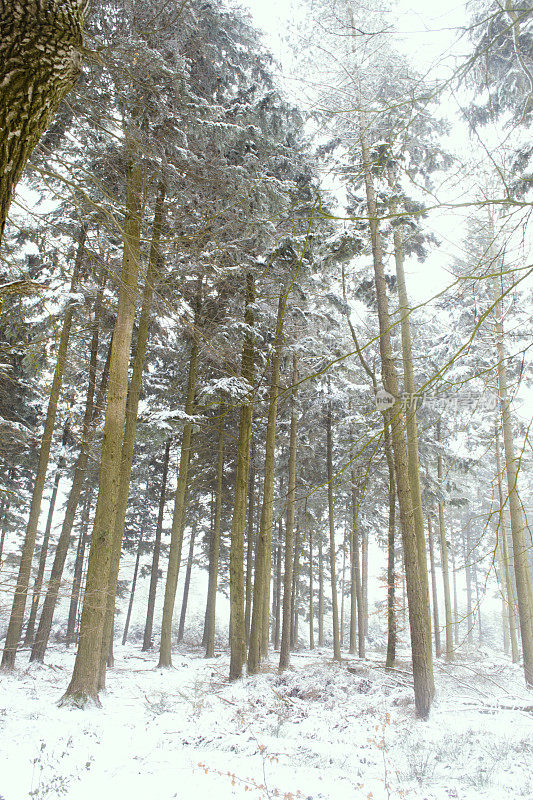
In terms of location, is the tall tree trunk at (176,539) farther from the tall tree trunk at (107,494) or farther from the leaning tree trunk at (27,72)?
the leaning tree trunk at (27,72)

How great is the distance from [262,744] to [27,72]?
22.2ft

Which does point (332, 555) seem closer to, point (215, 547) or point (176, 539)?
point (215, 547)

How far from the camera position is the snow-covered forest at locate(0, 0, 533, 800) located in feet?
6.79

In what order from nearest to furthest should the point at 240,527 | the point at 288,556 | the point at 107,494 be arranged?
the point at 107,494
the point at 240,527
the point at 288,556

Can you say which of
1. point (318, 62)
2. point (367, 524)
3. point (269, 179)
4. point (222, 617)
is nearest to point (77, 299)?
point (269, 179)

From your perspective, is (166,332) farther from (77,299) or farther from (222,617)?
(222,617)

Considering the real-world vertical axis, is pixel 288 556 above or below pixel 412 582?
above

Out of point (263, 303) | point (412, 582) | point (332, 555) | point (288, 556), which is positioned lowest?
point (412, 582)

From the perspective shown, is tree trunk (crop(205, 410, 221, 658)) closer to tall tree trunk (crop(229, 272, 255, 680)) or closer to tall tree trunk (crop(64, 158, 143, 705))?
tall tree trunk (crop(229, 272, 255, 680))

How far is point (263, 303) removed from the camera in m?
11.1

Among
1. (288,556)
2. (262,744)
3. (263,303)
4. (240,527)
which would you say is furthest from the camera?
(288,556)

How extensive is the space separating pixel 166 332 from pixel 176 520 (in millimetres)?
5348

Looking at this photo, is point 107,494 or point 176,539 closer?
point 107,494

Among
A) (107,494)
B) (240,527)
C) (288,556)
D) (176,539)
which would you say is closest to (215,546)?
(176,539)
